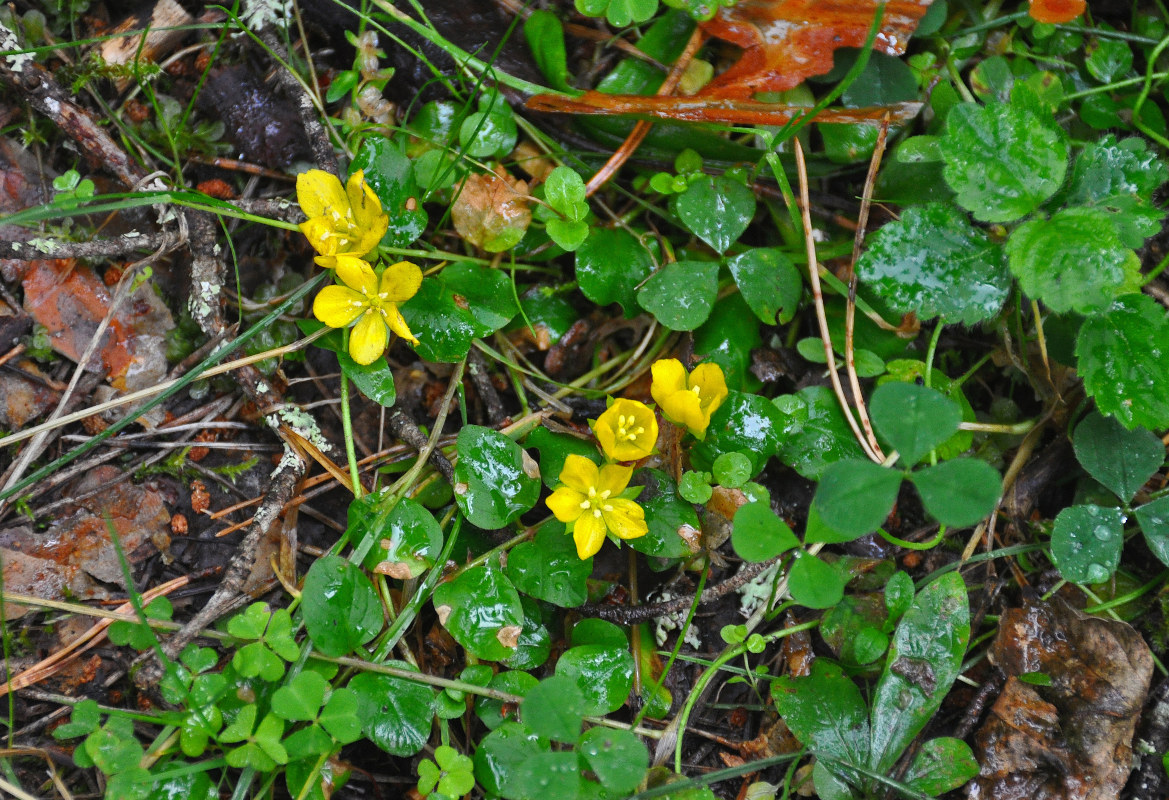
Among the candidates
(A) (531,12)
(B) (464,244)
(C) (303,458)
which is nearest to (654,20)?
(A) (531,12)

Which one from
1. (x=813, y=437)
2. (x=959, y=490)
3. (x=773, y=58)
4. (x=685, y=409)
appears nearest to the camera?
(x=959, y=490)

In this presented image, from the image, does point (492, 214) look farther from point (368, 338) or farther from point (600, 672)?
point (600, 672)

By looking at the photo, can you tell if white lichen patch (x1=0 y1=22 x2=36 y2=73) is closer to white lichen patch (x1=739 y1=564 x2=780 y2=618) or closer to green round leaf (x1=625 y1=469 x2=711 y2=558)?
green round leaf (x1=625 y1=469 x2=711 y2=558)

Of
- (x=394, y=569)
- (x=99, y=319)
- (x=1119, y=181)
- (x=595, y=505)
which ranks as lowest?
(x=394, y=569)

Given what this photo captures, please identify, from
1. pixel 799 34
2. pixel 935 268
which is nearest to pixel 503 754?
pixel 935 268

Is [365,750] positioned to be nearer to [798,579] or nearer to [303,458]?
[303,458]
